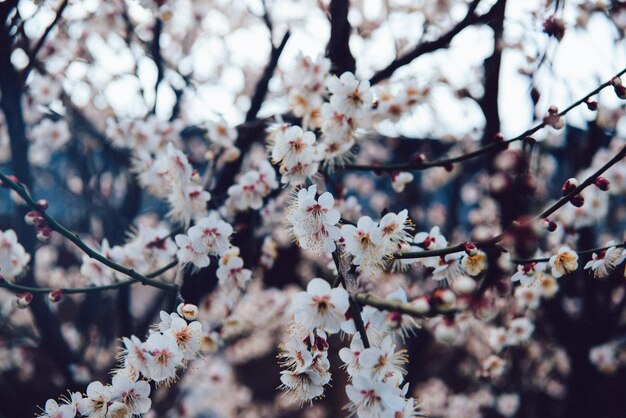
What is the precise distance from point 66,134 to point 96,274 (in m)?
2.62

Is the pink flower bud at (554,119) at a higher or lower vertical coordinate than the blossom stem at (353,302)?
higher

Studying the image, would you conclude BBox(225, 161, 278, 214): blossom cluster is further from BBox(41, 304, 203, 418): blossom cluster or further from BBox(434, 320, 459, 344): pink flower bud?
BBox(434, 320, 459, 344): pink flower bud

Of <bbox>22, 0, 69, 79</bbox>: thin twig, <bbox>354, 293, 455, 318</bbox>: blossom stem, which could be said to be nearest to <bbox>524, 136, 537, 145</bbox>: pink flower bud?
<bbox>354, 293, 455, 318</bbox>: blossom stem

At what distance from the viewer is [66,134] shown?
4.54m

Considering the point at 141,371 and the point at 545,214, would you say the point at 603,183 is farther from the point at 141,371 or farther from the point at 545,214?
the point at 141,371

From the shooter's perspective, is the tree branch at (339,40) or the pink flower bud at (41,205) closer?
the pink flower bud at (41,205)

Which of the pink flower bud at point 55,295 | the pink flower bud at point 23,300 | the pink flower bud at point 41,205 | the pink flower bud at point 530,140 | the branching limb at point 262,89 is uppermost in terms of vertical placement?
the branching limb at point 262,89

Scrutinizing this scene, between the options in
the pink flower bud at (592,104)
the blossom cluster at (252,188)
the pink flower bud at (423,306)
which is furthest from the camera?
the blossom cluster at (252,188)

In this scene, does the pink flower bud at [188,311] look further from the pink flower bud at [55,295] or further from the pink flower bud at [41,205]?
the pink flower bud at [41,205]

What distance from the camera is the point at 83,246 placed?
170 centimetres

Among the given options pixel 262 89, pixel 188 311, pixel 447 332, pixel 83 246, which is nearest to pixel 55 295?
pixel 83 246

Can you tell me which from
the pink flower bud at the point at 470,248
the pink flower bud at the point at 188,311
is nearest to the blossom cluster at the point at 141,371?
the pink flower bud at the point at 188,311

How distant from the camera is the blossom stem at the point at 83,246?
1639 mm

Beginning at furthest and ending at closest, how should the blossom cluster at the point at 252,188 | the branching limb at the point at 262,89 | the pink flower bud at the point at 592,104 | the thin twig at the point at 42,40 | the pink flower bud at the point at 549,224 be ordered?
1. the branching limb at the point at 262,89
2. the thin twig at the point at 42,40
3. the blossom cluster at the point at 252,188
4. the pink flower bud at the point at 592,104
5. the pink flower bud at the point at 549,224
